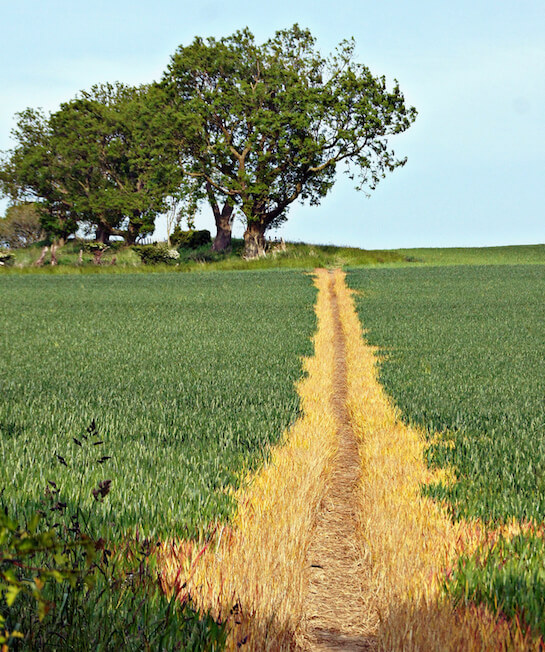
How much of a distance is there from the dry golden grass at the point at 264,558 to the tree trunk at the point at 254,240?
4718 centimetres

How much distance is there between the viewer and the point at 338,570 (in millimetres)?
4949

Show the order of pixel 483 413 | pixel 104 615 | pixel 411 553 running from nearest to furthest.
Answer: pixel 104 615 < pixel 411 553 < pixel 483 413

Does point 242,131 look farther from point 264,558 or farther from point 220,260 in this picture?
point 264,558

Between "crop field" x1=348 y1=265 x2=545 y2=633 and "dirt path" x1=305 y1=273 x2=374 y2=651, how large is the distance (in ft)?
2.57

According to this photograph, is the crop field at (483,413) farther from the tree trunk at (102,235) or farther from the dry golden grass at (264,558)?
the tree trunk at (102,235)

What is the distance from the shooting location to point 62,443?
6.46 meters

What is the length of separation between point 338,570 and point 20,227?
78754mm

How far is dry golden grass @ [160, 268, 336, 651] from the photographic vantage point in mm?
3757

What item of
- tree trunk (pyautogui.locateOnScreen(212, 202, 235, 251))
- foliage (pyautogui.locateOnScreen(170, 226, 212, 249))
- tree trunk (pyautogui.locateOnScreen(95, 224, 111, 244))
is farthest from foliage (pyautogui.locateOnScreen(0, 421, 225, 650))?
tree trunk (pyautogui.locateOnScreen(95, 224, 111, 244))

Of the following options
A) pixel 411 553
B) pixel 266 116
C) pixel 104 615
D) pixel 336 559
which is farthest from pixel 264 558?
pixel 266 116

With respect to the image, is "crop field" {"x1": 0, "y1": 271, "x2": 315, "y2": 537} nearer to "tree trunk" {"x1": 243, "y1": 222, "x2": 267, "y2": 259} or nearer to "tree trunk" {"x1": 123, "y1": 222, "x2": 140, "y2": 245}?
"tree trunk" {"x1": 243, "y1": 222, "x2": 267, "y2": 259}

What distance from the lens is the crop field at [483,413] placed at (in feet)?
13.4

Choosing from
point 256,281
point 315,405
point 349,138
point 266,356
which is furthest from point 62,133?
point 315,405

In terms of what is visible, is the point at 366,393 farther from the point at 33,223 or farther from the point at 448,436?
the point at 33,223
